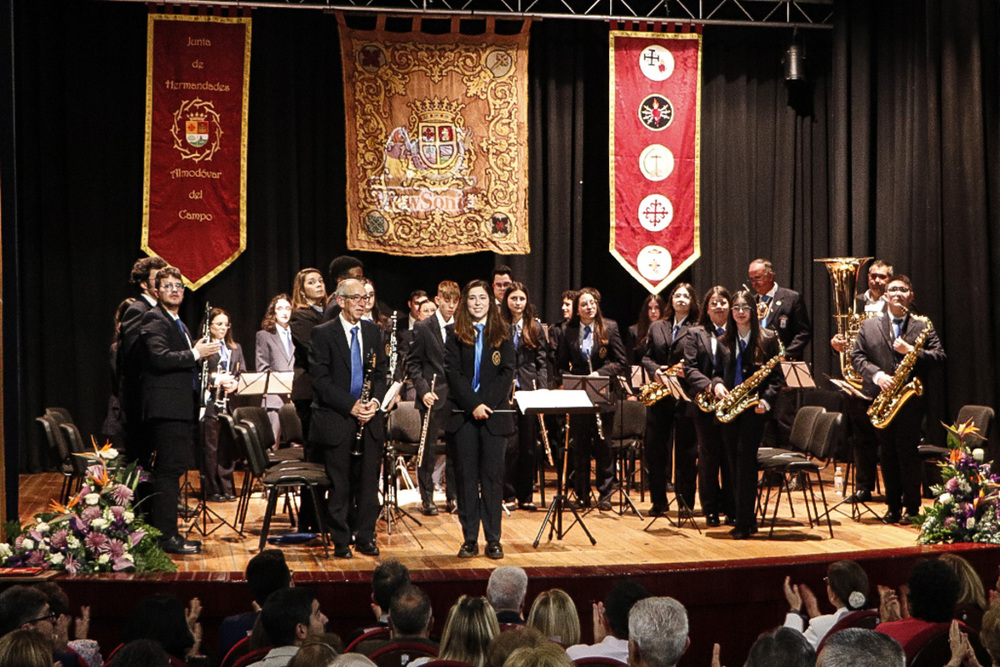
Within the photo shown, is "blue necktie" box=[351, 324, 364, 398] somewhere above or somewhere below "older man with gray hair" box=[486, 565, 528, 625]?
above

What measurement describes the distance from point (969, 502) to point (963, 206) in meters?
3.63

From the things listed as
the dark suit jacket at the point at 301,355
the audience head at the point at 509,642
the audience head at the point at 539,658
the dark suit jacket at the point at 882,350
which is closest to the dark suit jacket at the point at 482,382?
the dark suit jacket at the point at 301,355

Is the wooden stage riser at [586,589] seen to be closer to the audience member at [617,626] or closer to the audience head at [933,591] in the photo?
the audience member at [617,626]

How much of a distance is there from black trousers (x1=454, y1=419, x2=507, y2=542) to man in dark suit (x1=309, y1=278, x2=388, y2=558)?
1.73 feet

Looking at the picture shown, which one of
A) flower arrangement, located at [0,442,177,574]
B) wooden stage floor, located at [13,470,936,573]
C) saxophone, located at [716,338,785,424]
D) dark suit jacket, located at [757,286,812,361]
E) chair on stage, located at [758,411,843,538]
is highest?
dark suit jacket, located at [757,286,812,361]

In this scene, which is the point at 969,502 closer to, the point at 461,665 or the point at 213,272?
the point at 461,665

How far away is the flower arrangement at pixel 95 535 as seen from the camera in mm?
5633

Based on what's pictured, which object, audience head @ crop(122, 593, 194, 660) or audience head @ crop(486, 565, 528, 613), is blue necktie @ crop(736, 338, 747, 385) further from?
audience head @ crop(122, 593, 194, 660)

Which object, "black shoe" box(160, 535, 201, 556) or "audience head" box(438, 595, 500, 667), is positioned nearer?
"audience head" box(438, 595, 500, 667)

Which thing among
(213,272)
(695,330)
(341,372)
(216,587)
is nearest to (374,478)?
(341,372)

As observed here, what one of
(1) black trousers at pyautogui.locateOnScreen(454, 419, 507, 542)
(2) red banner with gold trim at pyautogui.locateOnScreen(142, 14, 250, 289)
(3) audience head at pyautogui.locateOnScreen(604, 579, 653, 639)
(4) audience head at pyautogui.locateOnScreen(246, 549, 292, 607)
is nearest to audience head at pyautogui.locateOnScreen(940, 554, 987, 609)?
(3) audience head at pyautogui.locateOnScreen(604, 579, 653, 639)

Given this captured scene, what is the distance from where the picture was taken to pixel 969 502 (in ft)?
22.1

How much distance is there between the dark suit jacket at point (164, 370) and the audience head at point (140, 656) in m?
3.69

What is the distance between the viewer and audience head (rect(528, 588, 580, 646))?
3760 mm
